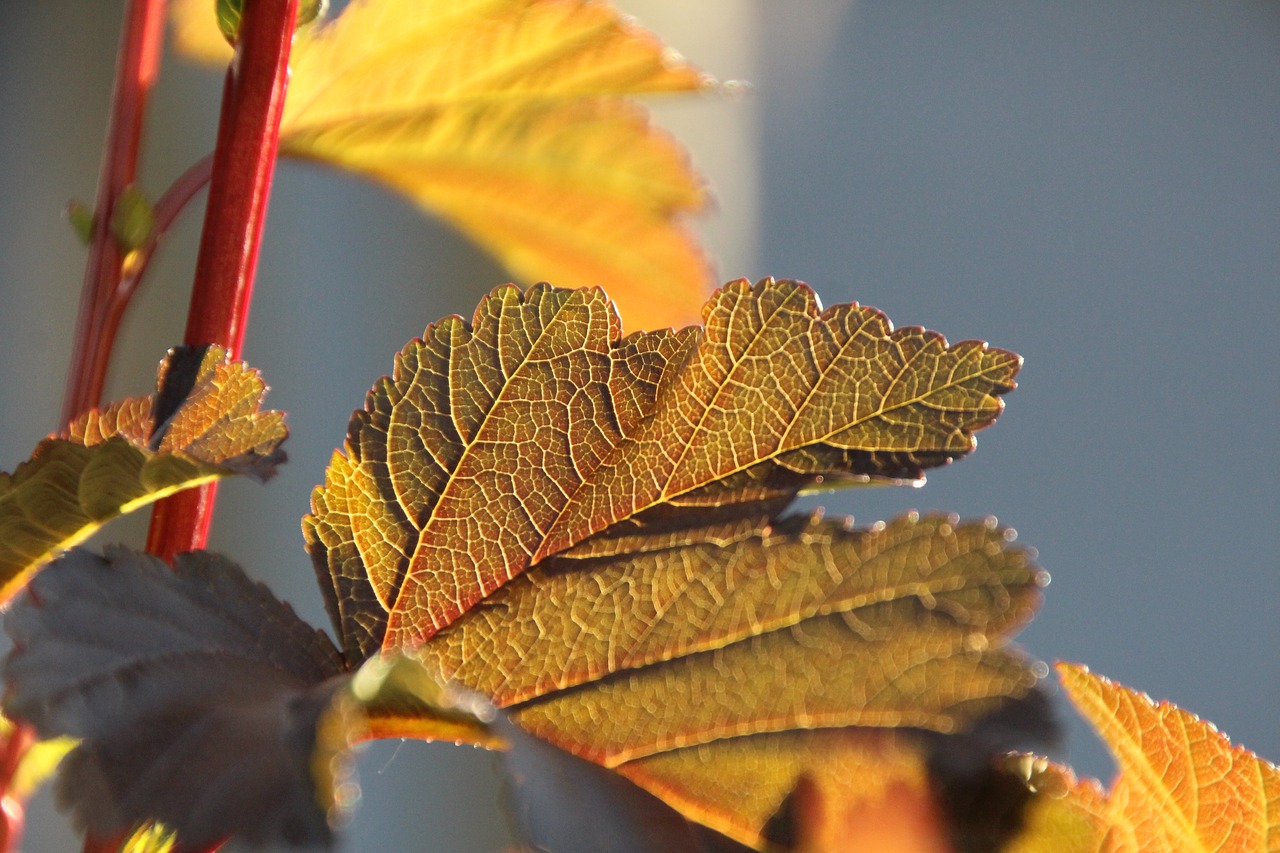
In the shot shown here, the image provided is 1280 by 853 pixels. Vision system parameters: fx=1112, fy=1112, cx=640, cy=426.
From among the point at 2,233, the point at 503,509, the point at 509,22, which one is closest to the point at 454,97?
the point at 509,22

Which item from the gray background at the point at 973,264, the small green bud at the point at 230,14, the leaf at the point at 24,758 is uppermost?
the gray background at the point at 973,264

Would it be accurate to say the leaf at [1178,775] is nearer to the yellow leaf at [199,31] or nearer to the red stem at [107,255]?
the red stem at [107,255]

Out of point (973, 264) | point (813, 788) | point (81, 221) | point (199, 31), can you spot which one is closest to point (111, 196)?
point (81, 221)

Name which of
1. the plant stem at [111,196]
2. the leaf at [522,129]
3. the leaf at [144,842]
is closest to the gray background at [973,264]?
the leaf at [522,129]

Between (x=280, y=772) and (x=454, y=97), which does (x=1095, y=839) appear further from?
(x=454, y=97)

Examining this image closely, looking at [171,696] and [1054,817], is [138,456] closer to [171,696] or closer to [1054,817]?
[171,696]

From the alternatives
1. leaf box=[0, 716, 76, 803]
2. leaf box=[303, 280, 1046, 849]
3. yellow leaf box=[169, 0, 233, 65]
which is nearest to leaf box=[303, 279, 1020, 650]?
leaf box=[303, 280, 1046, 849]

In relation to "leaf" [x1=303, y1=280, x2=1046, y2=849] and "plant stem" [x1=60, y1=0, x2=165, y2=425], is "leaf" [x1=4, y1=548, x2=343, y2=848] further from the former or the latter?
"plant stem" [x1=60, y1=0, x2=165, y2=425]

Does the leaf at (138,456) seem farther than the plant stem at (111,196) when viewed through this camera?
No
